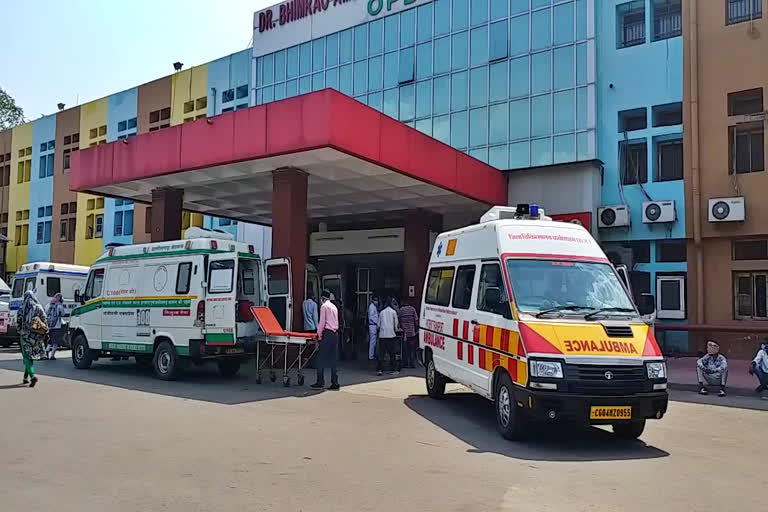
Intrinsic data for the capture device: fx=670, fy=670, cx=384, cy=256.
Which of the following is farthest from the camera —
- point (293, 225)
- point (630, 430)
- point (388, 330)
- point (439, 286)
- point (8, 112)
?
point (8, 112)

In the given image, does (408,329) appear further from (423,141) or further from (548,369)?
(548,369)

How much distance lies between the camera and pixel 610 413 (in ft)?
25.1

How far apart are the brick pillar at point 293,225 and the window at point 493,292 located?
684cm

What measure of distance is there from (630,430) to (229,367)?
8.89m

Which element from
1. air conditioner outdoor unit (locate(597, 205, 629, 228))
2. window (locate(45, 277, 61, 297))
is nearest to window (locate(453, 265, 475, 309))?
air conditioner outdoor unit (locate(597, 205, 629, 228))

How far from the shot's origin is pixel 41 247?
1539 inches

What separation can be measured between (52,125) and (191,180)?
26906 mm

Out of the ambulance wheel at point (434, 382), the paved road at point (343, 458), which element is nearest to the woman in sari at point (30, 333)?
the paved road at point (343, 458)

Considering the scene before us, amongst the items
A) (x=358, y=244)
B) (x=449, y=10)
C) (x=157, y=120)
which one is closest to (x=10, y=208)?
(x=157, y=120)

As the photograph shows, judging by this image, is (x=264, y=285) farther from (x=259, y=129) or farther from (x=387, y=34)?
(x=387, y=34)

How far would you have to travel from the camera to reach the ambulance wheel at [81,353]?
15.3 meters

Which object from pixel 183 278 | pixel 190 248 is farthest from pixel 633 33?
pixel 183 278

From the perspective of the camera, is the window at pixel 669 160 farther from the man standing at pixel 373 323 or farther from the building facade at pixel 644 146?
the man standing at pixel 373 323

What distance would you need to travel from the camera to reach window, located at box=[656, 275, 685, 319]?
63.1 ft
